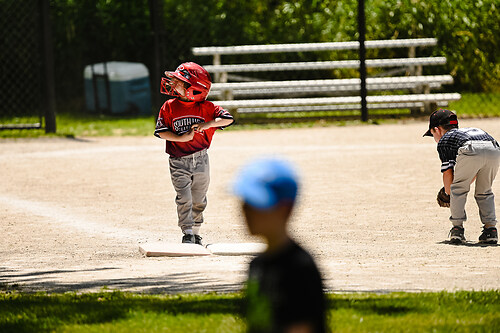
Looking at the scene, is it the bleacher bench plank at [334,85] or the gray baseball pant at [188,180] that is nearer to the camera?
the gray baseball pant at [188,180]

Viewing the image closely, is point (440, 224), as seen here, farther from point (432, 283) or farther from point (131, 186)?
point (131, 186)

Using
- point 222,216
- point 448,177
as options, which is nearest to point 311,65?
point 222,216

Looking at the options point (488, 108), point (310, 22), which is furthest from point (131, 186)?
point (310, 22)

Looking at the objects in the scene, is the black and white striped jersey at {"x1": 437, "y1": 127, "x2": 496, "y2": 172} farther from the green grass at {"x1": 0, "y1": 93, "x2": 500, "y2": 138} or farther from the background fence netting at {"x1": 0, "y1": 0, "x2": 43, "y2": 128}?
the background fence netting at {"x1": 0, "y1": 0, "x2": 43, "y2": 128}

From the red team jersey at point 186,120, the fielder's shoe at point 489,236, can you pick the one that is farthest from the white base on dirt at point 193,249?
the fielder's shoe at point 489,236

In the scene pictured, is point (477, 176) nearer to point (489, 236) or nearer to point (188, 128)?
point (489, 236)

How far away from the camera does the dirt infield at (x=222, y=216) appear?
6359 mm

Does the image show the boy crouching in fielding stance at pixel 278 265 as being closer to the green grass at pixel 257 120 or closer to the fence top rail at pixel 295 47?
the green grass at pixel 257 120

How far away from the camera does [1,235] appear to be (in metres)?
8.30

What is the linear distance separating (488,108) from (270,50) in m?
4.54

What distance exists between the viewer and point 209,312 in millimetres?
5199

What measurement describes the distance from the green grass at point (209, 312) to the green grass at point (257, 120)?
1123 cm

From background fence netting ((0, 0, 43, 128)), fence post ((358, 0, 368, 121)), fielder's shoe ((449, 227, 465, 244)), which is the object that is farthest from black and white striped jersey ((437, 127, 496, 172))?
background fence netting ((0, 0, 43, 128))

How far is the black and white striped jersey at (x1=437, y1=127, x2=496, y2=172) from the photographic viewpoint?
24.5ft
